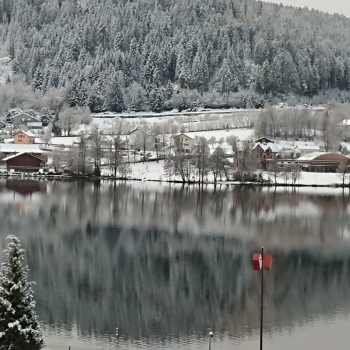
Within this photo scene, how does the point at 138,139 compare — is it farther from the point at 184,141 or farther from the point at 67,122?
the point at 67,122

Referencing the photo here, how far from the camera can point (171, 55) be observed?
375 feet

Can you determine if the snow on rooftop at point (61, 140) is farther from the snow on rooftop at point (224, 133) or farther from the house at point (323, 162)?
the house at point (323, 162)

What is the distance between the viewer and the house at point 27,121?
8912cm

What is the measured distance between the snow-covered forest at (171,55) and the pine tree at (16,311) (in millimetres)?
93256

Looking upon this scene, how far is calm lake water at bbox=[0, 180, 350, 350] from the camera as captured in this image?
13.5 meters

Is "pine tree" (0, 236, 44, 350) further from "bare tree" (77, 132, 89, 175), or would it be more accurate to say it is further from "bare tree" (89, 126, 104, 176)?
"bare tree" (77, 132, 89, 175)

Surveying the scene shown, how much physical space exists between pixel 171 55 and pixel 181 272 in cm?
9925

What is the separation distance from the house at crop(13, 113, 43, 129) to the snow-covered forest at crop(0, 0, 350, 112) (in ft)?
40.1

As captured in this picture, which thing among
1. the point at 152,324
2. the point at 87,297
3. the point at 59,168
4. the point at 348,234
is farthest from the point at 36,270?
the point at 59,168

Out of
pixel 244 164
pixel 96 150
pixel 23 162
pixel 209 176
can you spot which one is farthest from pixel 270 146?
pixel 23 162

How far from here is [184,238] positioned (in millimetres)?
24406

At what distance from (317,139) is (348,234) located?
161ft

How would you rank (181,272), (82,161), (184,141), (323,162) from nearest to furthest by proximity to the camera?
(181,272) < (82,161) < (323,162) < (184,141)

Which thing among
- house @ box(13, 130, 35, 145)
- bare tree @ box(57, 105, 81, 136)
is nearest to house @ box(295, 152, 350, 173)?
house @ box(13, 130, 35, 145)
